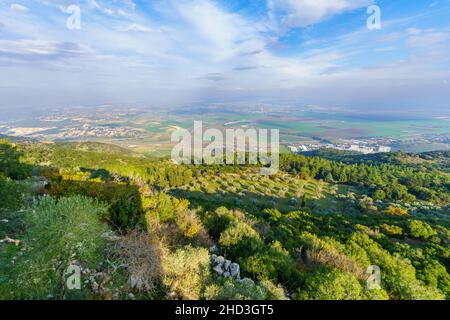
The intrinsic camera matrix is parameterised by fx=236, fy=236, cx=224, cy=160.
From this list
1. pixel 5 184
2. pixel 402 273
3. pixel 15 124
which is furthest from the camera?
pixel 15 124

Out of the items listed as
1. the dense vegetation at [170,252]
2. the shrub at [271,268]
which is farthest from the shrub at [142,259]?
the shrub at [271,268]

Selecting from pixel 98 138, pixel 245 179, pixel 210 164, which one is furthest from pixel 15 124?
pixel 245 179

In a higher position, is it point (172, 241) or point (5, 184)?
point (5, 184)

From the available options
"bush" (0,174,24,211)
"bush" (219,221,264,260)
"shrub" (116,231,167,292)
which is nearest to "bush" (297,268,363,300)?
"bush" (219,221,264,260)

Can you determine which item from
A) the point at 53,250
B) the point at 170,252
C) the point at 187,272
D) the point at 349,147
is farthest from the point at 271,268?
the point at 349,147

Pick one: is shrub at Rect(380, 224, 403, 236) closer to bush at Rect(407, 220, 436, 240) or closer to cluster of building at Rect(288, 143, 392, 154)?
bush at Rect(407, 220, 436, 240)

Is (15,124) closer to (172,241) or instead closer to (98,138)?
(98,138)

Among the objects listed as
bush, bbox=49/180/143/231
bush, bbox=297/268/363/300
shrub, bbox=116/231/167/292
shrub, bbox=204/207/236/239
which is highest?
bush, bbox=49/180/143/231

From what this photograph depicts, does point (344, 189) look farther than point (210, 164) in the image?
No
